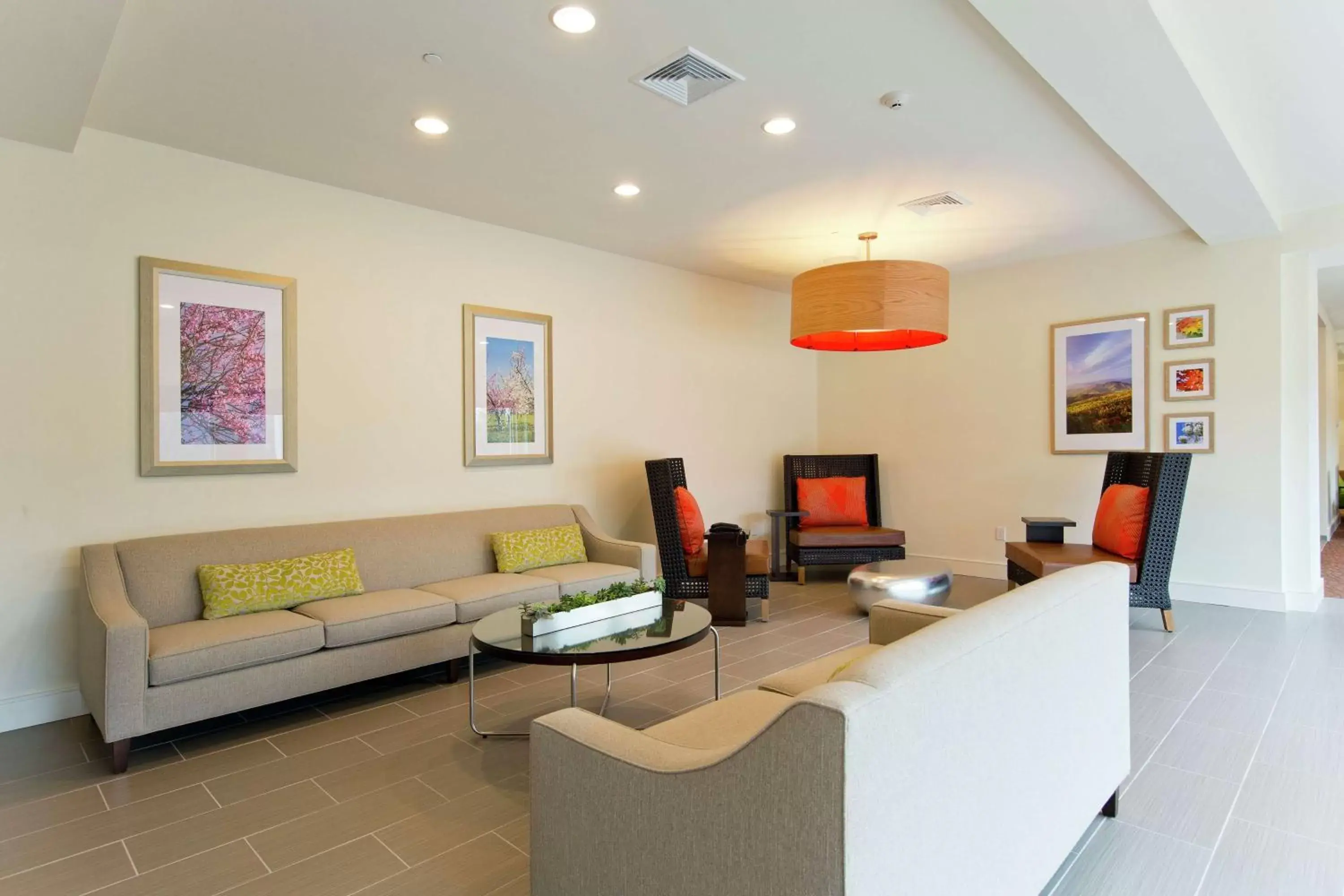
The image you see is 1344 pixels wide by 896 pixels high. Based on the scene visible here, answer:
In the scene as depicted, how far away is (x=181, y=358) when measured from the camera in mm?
3652

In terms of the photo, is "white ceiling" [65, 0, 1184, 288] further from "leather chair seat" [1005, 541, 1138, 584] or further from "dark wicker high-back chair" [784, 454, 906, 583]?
"dark wicker high-back chair" [784, 454, 906, 583]

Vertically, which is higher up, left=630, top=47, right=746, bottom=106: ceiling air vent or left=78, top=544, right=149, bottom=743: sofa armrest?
left=630, top=47, right=746, bottom=106: ceiling air vent

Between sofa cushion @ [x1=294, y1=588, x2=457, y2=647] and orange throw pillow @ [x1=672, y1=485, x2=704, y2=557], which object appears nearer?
sofa cushion @ [x1=294, y1=588, x2=457, y2=647]

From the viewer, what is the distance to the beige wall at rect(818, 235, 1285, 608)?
16.8 feet

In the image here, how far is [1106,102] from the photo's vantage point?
3035 millimetres

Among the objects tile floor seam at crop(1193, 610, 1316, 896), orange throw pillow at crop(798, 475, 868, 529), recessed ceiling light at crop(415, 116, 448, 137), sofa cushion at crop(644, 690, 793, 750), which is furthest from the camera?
orange throw pillow at crop(798, 475, 868, 529)

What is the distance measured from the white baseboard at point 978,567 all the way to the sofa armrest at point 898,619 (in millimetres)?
3785

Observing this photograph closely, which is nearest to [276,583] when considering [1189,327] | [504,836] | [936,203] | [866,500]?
[504,836]

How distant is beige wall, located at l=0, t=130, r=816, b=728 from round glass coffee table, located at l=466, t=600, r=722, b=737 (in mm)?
1643

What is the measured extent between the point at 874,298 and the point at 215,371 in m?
3.53

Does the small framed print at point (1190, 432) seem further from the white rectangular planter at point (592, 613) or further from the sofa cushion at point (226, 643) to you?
the sofa cushion at point (226, 643)

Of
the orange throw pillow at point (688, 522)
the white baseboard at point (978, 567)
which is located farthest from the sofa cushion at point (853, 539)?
the orange throw pillow at point (688, 522)

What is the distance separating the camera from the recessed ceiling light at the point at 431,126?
3.38 meters

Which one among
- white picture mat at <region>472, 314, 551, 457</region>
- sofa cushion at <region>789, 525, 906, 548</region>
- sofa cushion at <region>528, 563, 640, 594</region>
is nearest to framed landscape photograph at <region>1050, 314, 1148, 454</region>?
sofa cushion at <region>789, 525, 906, 548</region>
